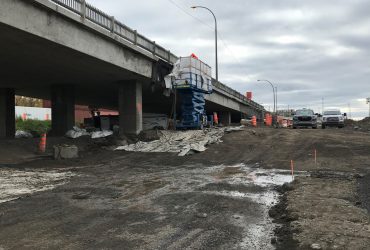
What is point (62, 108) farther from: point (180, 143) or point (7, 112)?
point (180, 143)

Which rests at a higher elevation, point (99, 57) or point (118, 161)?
point (99, 57)

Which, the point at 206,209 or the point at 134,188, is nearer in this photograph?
the point at 206,209

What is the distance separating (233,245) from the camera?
649 centimetres

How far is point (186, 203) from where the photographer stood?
32.4 feet

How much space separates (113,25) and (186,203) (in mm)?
14906

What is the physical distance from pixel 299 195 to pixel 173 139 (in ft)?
53.5

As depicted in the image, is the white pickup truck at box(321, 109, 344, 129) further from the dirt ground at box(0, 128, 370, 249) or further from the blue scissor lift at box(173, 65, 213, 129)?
the dirt ground at box(0, 128, 370, 249)

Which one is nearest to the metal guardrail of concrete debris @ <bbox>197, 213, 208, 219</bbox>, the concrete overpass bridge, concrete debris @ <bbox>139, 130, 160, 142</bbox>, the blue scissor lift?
the concrete overpass bridge

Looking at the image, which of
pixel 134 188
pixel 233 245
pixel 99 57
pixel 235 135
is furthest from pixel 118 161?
pixel 233 245

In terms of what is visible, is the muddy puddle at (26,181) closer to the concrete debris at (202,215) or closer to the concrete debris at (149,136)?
the concrete debris at (202,215)

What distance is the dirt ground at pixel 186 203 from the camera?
6746mm


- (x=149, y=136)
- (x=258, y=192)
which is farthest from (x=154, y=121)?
(x=258, y=192)

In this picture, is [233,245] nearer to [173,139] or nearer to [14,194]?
[14,194]

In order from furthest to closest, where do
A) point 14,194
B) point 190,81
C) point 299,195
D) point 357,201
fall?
point 190,81, point 14,194, point 299,195, point 357,201
